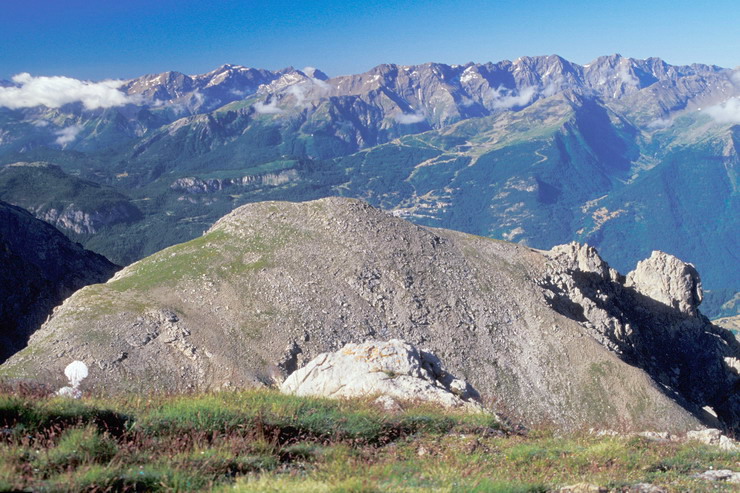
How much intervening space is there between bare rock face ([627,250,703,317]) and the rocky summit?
10479 millimetres

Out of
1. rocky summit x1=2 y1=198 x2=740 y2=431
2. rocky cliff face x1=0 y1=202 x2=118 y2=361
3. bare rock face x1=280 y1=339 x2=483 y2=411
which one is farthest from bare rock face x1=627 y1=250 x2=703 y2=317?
rocky cliff face x1=0 y1=202 x2=118 y2=361

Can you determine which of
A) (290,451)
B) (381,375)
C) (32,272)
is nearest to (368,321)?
(381,375)

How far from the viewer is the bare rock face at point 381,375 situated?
26219mm

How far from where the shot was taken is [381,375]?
93.3 feet

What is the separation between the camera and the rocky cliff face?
97000mm

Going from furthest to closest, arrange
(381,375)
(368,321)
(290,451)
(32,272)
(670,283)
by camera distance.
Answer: (32,272), (670,283), (368,321), (381,375), (290,451)

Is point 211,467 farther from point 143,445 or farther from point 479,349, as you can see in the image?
point 479,349

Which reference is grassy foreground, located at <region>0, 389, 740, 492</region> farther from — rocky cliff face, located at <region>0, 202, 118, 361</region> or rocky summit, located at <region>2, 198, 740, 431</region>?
rocky cliff face, located at <region>0, 202, 118, 361</region>

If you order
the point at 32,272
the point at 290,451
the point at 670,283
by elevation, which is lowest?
the point at 670,283

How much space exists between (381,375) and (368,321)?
32.3m

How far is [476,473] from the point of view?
13.1 m

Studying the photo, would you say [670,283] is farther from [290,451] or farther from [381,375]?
[290,451]

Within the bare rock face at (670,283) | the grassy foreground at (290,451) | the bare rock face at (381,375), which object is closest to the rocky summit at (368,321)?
the bare rock face at (670,283)

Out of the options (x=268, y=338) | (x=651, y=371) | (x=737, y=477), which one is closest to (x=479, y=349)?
(x=268, y=338)
